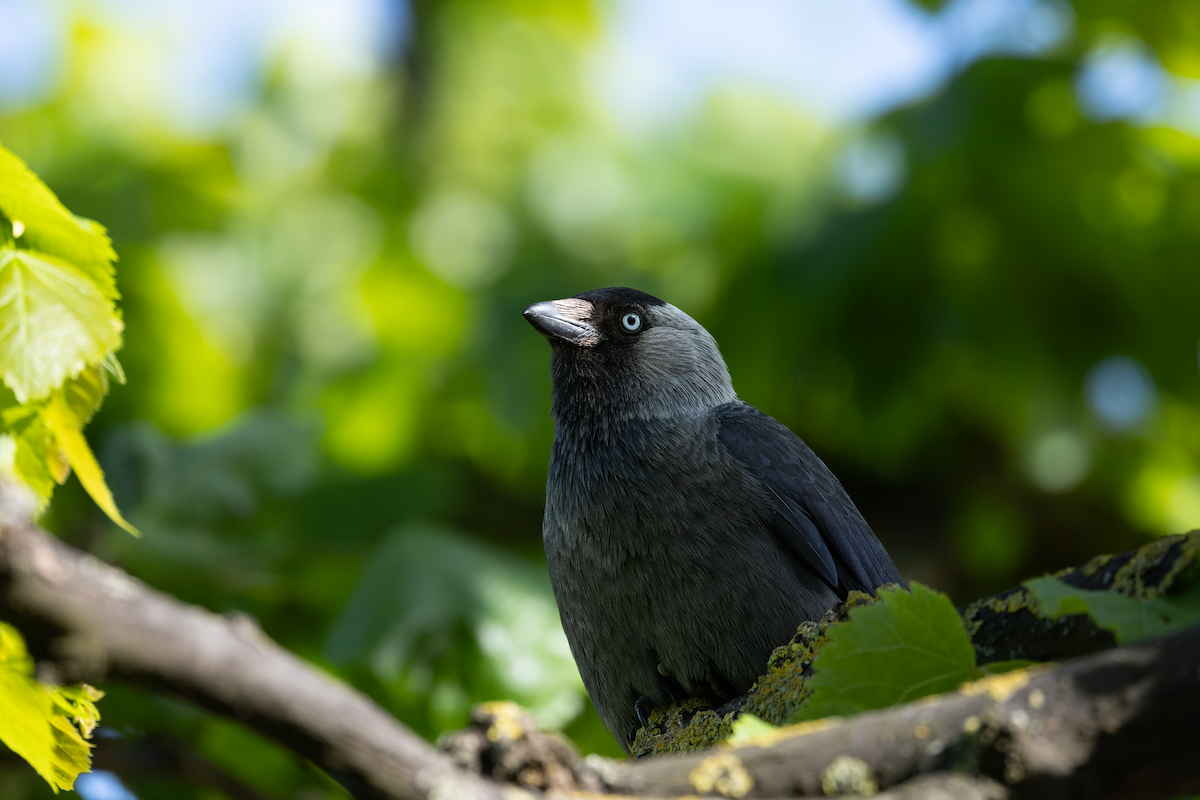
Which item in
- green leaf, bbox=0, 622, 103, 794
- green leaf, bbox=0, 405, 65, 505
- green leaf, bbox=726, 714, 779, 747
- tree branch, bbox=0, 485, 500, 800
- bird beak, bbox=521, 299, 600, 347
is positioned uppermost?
bird beak, bbox=521, 299, 600, 347

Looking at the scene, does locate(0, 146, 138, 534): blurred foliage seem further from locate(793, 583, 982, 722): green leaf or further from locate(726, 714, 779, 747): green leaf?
locate(793, 583, 982, 722): green leaf

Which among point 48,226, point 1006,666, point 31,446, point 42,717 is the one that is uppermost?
point 1006,666

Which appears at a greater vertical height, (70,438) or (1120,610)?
(1120,610)

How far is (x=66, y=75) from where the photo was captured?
10586mm

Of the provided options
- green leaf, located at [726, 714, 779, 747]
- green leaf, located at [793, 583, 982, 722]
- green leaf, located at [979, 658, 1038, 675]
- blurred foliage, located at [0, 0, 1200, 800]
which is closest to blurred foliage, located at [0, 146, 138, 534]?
green leaf, located at [726, 714, 779, 747]

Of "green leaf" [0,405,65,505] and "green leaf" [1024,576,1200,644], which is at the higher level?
"green leaf" [1024,576,1200,644]

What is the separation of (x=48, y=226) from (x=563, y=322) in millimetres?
3396

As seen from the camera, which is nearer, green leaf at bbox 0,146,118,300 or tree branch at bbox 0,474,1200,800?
tree branch at bbox 0,474,1200,800

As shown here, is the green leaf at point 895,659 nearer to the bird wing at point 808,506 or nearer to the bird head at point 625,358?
the bird wing at point 808,506

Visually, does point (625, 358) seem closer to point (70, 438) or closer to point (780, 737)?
point (70, 438)

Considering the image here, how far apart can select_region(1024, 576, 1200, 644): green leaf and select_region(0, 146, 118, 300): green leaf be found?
81.2 inches

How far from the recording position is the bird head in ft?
17.5

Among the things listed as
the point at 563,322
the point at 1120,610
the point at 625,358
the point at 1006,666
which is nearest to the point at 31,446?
the point at 1006,666

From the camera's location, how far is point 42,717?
2191 mm
